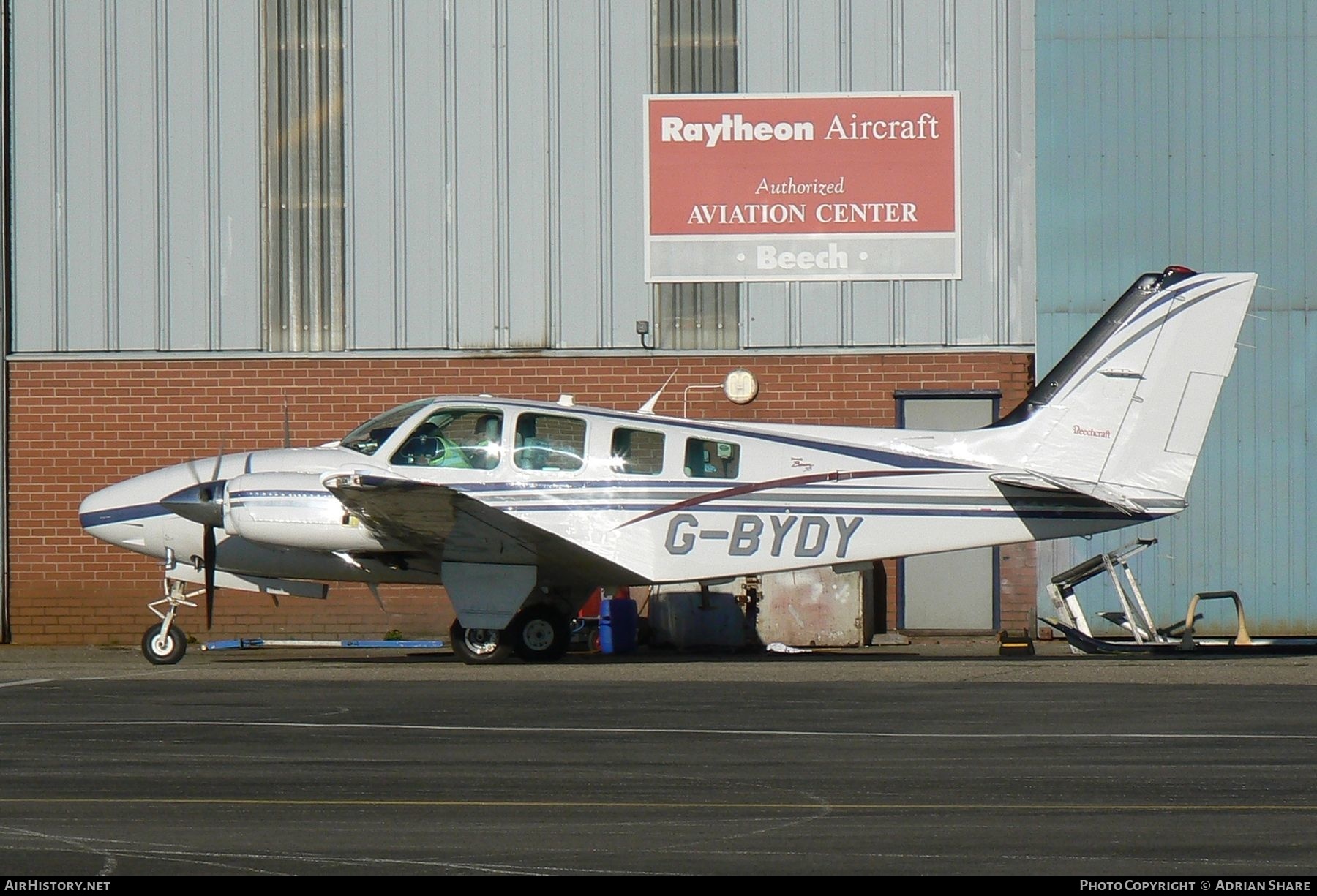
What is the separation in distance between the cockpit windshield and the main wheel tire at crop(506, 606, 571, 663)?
7.05 feet

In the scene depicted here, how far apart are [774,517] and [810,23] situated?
7384 mm

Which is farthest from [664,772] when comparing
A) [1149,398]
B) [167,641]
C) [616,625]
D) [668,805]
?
[616,625]

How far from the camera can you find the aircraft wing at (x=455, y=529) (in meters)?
14.4

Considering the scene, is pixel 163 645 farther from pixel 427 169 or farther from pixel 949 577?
pixel 949 577

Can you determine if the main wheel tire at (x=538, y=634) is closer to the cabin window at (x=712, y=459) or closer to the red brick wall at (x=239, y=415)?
the cabin window at (x=712, y=459)

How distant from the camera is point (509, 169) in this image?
65.5ft

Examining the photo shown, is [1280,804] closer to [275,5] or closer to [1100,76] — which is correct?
[1100,76]

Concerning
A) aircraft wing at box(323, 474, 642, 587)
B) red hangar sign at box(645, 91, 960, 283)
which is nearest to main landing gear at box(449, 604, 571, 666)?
aircraft wing at box(323, 474, 642, 587)

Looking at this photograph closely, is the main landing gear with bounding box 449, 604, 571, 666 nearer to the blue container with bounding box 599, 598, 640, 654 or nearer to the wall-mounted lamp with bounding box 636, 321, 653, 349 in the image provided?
the blue container with bounding box 599, 598, 640, 654

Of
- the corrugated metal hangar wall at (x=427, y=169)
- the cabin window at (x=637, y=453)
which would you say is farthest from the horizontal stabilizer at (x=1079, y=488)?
the corrugated metal hangar wall at (x=427, y=169)

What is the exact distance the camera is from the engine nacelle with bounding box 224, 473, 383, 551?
15016mm

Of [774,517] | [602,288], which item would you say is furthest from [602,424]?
[602,288]

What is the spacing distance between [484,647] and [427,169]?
6.83 meters

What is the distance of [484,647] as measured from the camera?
1584 cm
